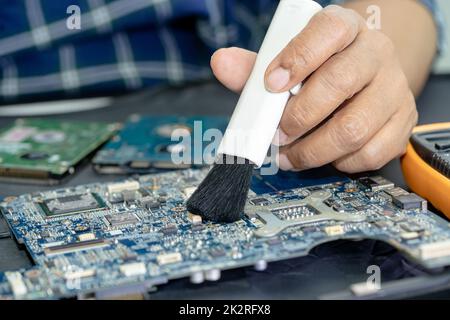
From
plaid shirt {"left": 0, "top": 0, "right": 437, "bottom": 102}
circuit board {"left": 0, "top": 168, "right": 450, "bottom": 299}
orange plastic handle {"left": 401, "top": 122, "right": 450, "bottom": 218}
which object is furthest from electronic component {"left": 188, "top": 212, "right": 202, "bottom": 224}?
plaid shirt {"left": 0, "top": 0, "right": 437, "bottom": 102}

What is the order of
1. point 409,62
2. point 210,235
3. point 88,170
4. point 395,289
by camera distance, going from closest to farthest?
point 395,289 < point 210,235 < point 88,170 < point 409,62

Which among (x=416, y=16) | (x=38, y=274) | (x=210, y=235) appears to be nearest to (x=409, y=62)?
(x=416, y=16)

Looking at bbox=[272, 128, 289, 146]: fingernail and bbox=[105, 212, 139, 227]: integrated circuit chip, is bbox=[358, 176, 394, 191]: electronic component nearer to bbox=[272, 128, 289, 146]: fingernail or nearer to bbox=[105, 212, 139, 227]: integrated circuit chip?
bbox=[272, 128, 289, 146]: fingernail

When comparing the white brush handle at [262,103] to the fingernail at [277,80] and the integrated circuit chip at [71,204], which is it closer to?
the fingernail at [277,80]

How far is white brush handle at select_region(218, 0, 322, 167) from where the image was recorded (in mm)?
828

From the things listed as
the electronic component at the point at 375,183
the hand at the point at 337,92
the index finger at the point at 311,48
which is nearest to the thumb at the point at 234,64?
the hand at the point at 337,92

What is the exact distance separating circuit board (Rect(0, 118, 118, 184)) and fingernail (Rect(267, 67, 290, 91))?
1.39ft

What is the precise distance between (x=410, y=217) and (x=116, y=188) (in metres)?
0.42

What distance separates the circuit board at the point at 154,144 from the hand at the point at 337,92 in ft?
0.65

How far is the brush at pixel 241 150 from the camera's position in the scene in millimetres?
828

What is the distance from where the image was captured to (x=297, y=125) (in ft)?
3.08

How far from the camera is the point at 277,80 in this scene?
2.78 ft

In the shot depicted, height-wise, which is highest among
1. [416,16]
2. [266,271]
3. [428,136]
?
[416,16]

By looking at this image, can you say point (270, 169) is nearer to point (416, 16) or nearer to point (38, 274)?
point (38, 274)
